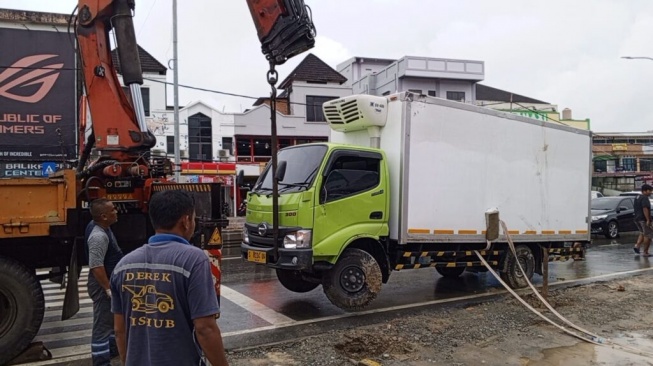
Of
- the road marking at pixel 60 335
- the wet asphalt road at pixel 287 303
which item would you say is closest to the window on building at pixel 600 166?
the wet asphalt road at pixel 287 303

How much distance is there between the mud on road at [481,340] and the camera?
516cm

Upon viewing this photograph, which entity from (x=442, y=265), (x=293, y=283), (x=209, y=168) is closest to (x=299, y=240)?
(x=293, y=283)

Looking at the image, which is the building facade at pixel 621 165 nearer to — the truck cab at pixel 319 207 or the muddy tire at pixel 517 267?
the muddy tire at pixel 517 267

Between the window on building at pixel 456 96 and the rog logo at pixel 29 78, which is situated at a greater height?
the window on building at pixel 456 96

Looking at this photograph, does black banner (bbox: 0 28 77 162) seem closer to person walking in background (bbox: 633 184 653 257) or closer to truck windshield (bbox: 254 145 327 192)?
truck windshield (bbox: 254 145 327 192)

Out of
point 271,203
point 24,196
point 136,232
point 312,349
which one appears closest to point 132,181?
point 136,232

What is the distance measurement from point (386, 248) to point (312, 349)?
2625mm

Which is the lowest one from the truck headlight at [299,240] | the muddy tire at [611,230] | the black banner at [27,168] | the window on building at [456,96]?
the muddy tire at [611,230]

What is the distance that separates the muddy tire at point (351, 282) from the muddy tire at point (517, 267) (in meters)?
3.32

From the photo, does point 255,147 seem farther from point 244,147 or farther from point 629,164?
point 629,164

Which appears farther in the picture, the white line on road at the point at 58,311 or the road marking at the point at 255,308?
the white line on road at the point at 58,311

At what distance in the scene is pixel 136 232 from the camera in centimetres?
604

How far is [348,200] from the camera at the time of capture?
280 inches

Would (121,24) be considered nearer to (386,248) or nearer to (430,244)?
(386,248)
